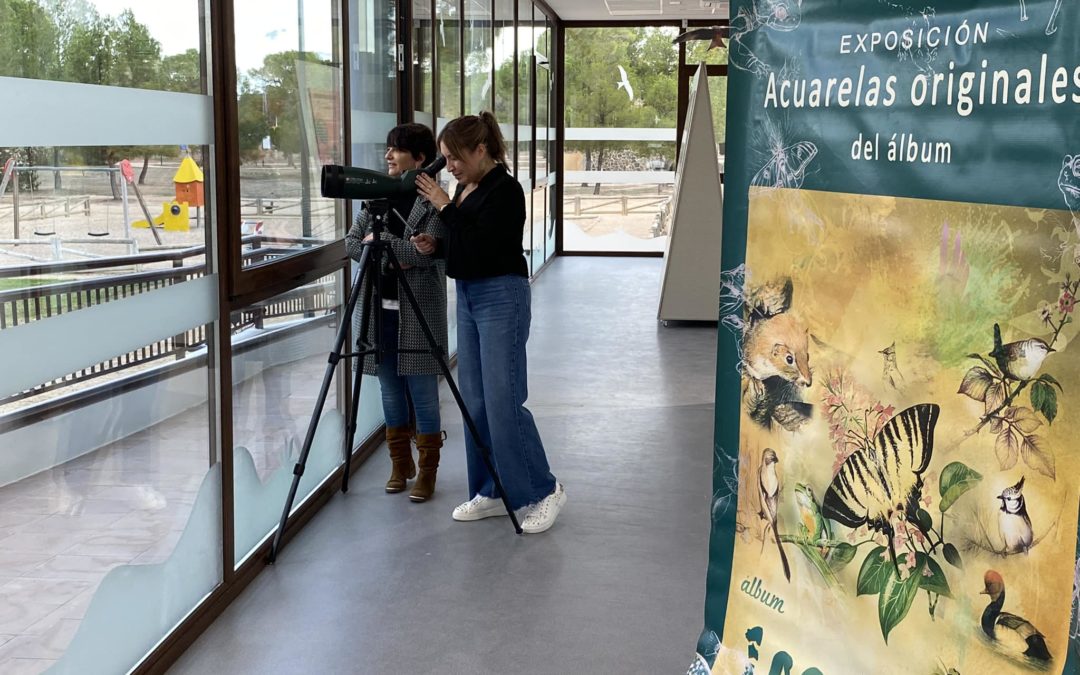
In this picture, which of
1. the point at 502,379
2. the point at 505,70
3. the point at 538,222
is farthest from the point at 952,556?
the point at 538,222

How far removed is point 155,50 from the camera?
2432mm

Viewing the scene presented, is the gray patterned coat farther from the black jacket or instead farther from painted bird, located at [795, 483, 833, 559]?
painted bird, located at [795, 483, 833, 559]

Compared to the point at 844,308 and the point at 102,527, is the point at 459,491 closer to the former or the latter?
the point at 102,527

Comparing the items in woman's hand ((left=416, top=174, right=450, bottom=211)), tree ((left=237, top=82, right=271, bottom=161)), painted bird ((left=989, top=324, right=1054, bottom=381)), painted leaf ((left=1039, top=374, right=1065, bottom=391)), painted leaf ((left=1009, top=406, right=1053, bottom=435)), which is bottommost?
painted leaf ((left=1009, top=406, right=1053, bottom=435))

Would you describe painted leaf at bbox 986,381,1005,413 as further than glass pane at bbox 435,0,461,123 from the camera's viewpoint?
No

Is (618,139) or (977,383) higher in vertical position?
(618,139)

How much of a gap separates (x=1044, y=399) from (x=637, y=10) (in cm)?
1070

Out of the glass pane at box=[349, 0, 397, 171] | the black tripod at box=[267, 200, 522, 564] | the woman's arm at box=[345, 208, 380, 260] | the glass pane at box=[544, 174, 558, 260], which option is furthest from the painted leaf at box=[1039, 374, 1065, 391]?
the glass pane at box=[544, 174, 558, 260]

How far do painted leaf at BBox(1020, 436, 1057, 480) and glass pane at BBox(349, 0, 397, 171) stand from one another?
3264 mm

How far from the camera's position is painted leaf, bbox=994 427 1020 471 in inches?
52.4

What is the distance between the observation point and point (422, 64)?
530cm

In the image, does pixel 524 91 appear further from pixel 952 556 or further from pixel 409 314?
pixel 952 556

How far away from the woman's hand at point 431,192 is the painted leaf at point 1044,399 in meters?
2.17

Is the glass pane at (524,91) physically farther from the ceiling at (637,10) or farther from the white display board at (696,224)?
the white display board at (696,224)
